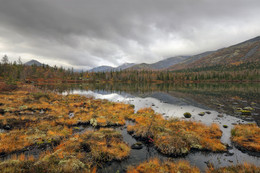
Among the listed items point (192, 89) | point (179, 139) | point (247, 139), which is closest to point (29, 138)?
point (179, 139)

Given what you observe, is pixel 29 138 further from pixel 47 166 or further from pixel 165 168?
pixel 165 168

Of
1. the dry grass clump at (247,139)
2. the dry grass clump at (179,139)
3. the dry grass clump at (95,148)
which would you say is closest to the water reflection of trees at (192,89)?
the dry grass clump at (247,139)

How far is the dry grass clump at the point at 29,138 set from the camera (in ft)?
37.0

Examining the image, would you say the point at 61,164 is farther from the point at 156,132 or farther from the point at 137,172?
the point at 156,132

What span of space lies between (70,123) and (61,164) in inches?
445

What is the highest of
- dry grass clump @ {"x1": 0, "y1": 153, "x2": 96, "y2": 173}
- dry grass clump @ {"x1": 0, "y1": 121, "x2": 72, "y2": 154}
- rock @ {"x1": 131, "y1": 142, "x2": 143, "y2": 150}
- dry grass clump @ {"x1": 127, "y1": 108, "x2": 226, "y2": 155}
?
dry grass clump @ {"x1": 0, "y1": 153, "x2": 96, "y2": 173}

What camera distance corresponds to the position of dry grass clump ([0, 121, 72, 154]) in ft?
37.0

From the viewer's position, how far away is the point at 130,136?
1555 cm

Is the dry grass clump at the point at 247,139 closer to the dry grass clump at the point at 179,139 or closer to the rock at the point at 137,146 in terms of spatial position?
the dry grass clump at the point at 179,139

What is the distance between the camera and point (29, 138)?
12.7 m

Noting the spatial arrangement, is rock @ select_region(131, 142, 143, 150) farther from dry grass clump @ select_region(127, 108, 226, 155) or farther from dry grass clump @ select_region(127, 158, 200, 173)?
dry grass clump @ select_region(127, 158, 200, 173)

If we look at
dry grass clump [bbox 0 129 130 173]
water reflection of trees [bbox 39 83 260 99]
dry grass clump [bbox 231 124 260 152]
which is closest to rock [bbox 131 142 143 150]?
dry grass clump [bbox 0 129 130 173]

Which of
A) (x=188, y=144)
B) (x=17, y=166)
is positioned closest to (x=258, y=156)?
(x=188, y=144)

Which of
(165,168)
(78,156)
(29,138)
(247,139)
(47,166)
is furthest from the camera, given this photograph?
(247,139)
